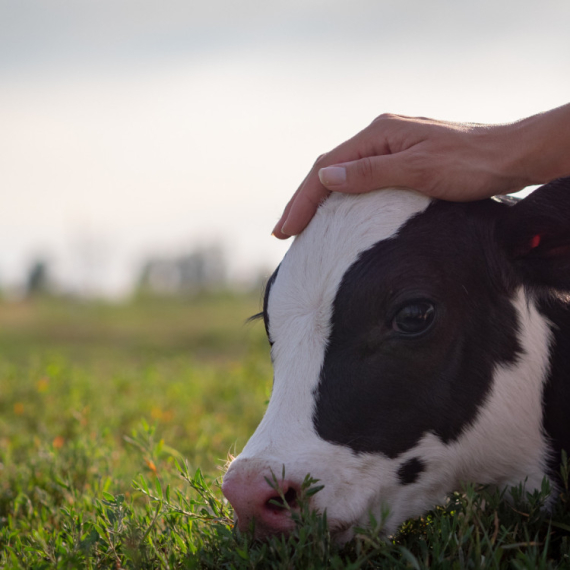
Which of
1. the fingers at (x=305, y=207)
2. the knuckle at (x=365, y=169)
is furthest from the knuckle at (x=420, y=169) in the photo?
the fingers at (x=305, y=207)

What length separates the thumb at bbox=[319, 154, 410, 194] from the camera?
7.76ft

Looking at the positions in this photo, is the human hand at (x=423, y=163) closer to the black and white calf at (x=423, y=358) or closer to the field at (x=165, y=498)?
the black and white calf at (x=423, y=358)

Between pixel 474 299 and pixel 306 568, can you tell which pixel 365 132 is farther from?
pixel 306 568

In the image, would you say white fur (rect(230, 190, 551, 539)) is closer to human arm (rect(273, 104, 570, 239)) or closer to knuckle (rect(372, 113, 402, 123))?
human arm (rect(273, 104, 570, 239))

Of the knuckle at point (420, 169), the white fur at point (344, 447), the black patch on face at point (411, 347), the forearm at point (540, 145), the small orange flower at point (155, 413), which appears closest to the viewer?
the white fur at point (344, 447)

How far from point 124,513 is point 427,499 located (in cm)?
101

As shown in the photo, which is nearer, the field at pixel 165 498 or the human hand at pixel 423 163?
the field at pixel 165 498

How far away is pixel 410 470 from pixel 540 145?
4.25 ft

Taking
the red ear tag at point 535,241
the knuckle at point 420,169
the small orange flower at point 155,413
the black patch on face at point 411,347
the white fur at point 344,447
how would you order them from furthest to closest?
1. the small orange flower at point 155,413
2. the knuckle at point 420,169
3. the red ear tag at point 535,241
4. the black patch on face at point 411,347
5. the white fur at point 344,447

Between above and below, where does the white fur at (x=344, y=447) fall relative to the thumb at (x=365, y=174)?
below

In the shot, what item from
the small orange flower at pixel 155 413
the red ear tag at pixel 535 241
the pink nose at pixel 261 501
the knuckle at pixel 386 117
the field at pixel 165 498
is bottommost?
the small orange flower at pixel 155 413

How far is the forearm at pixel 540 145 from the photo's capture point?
2447 millimetres

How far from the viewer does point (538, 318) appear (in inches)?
89.8

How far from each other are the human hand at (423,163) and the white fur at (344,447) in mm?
83
